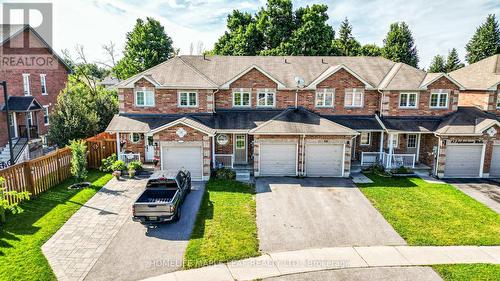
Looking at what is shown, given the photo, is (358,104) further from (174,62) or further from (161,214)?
(161,214)

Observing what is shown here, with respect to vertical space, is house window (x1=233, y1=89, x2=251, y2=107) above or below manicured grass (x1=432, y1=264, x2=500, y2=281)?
above

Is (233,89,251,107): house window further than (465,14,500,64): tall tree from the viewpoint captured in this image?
No

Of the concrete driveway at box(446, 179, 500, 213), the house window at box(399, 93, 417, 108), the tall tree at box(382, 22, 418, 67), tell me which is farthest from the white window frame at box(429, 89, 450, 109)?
the tall tree at box(382, 22, 418, 67)

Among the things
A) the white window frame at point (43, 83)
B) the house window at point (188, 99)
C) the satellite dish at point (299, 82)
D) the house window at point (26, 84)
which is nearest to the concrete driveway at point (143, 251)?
the house window at point (188, 99)

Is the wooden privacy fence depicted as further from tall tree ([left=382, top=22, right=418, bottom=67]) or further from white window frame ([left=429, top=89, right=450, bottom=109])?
tall tree ([left=382, top=22, right=418, bottom=67])

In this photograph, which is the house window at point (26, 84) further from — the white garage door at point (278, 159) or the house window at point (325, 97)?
the house window at point (325, 97)

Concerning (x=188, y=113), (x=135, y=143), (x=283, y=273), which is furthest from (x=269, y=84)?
(x=283, y=273)
